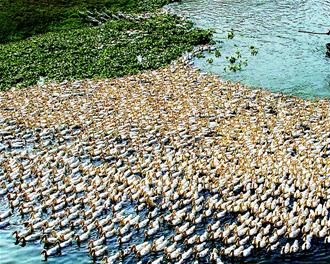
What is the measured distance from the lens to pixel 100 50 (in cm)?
5328

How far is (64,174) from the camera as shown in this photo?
99.9 feet

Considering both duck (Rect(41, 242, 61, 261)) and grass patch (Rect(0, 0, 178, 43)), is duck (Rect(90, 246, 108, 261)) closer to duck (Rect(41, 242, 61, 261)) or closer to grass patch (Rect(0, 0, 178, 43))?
duck (Rect(41, 242, 61, 261))

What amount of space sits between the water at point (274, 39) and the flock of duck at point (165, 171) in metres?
4.73

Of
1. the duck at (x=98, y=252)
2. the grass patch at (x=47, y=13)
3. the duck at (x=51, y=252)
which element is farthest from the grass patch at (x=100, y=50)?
the duck at (x=98, y=252)

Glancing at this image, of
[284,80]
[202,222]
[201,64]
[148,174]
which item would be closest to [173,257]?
[202,222]

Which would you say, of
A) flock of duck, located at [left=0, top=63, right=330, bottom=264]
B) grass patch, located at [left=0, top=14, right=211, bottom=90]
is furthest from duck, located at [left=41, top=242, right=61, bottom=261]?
grass patch, located at [left=0, top=14, right=211, bottom=90]

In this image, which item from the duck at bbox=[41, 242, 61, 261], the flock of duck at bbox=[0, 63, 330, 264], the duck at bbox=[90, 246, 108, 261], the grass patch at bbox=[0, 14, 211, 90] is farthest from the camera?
the grass patch at bbox=[0, 14, 211, 90]

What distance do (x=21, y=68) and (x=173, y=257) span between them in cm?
3087

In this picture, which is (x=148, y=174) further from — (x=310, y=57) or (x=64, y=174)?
(x=310, y=57)

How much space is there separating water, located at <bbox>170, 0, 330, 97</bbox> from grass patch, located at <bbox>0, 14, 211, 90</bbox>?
392 cm

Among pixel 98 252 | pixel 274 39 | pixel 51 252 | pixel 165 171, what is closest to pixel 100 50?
pixel 274 39

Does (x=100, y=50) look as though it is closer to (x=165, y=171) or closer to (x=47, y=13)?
(x=47, y=13)

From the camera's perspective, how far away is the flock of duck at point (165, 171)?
24.3 meters

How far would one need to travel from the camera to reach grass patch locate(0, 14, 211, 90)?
4719 cm
